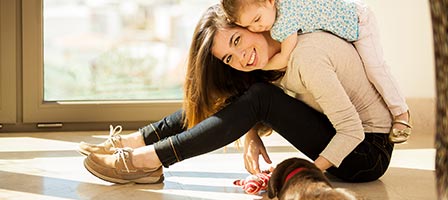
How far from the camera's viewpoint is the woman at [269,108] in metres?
1.98

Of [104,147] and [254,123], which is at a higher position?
[254,123]

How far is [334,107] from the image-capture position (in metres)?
1.97

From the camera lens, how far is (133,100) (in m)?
3.48

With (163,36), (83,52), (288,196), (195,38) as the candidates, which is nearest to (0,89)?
(83,52)

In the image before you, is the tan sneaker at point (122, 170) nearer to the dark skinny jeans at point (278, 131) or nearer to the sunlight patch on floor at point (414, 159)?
the dark skinny jeans at point (278, 131)

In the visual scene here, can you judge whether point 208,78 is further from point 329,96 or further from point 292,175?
point 292,175

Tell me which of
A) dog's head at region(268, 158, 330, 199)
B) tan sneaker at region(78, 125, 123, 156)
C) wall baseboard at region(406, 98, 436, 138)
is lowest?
wall baseboard at region(406, 98, 436, 138)

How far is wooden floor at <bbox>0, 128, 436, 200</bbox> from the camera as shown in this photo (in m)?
2.04

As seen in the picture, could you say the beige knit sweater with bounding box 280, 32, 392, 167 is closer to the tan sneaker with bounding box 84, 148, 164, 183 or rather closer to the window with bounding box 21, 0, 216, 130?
the tan sneaker with bounding box 84, 148, 164, 183

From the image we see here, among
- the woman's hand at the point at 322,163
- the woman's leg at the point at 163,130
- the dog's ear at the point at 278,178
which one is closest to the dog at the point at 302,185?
the dog's ear at the point at 278,178

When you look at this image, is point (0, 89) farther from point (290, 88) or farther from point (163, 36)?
point (290, 88)

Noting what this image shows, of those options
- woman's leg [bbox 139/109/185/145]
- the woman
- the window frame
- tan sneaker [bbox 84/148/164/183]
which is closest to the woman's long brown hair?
the woman

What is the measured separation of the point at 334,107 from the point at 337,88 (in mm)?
54

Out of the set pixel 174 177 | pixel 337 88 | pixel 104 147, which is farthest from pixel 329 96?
pixel 104 147
